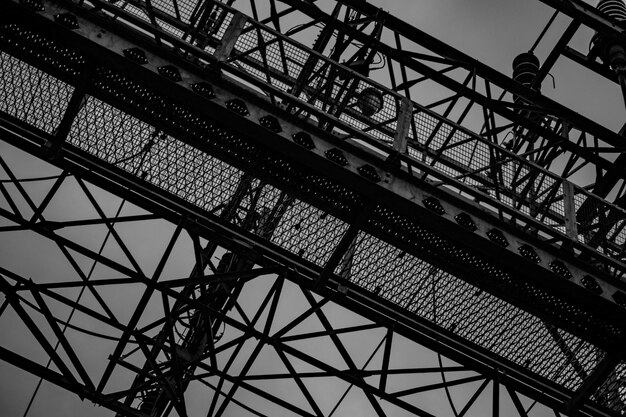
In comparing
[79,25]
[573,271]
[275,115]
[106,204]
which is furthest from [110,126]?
[106,204]

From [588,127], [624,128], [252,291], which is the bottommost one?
[588,127]

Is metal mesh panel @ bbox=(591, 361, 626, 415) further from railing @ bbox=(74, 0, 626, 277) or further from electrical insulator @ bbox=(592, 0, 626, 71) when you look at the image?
electrical insulator @ bbox=(592, 0, 626, 71)

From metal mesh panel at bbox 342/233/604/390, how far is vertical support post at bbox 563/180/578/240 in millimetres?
1355

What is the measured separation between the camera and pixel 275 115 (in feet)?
27.8

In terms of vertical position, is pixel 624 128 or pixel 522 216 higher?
pixel 624 128

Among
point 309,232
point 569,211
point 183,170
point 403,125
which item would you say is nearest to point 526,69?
point 569,211

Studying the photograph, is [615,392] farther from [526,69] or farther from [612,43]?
[526,69]

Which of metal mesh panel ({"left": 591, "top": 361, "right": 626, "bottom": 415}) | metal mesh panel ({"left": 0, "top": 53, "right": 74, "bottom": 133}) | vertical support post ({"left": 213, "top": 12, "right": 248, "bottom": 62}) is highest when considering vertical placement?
vertical support post ({"left": 213, "top": 12, "right": 248, "bottom": 62})

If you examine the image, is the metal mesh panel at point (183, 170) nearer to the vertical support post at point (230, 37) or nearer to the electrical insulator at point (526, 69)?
the vertical support post at point (230, 37)

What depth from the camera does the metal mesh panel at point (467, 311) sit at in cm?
952

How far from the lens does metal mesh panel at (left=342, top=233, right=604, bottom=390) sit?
9.52m

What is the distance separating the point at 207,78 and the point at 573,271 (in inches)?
211

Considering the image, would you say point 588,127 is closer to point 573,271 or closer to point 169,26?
point 573,271

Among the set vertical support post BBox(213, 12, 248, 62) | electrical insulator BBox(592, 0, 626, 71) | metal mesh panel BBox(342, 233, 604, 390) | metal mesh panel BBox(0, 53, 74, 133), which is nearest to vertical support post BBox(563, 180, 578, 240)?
metal mesh panel BBox(342, 233, 604, 390)
